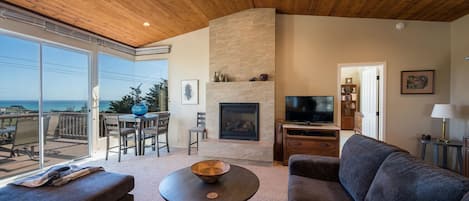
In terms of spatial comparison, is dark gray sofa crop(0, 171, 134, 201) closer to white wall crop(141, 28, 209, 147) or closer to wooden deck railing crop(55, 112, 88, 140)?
wooden deck railing crop(55, 112, 88, 140)

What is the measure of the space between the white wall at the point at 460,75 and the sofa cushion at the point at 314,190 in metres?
3.21

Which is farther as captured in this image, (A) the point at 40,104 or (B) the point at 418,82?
(B) the point at 418,82

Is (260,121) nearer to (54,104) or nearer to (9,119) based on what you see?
(54,104)

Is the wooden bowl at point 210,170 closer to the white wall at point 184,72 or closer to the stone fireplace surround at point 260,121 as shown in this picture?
the stone fireplace surround at point 260,121

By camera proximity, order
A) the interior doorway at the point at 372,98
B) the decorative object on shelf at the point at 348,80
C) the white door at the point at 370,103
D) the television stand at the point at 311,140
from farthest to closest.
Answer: the decorative object on shelf at the point at 348,80
the white door at the point at 370,103
the interior doorway at the point at 372,98
the television stand at the point at 311,140

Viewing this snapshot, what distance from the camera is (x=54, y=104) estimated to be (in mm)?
3787

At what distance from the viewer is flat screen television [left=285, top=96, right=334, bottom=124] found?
4137mm

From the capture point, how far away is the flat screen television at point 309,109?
13.6 feet

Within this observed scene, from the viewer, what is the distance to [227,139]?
14.6ft

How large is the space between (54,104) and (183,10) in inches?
112

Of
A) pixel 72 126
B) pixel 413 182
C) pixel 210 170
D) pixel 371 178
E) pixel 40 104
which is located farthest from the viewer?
pixel 72 126

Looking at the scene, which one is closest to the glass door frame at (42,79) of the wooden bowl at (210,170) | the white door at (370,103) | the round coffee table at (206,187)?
the round coffee table at (206,187)

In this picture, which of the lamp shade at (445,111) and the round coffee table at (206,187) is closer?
the round coffee table at (206,187)

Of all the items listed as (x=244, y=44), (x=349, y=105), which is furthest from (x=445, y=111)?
(x=349, y=105)
